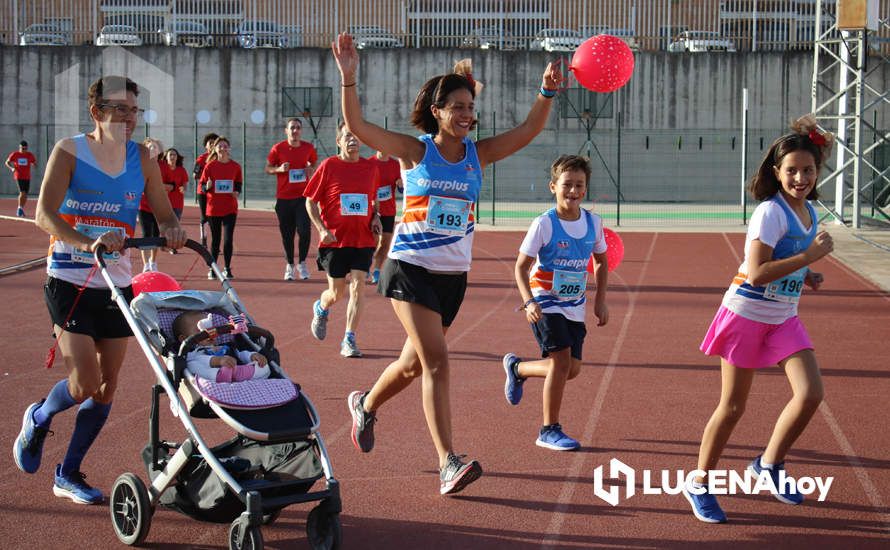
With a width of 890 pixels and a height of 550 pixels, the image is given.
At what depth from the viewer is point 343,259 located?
1028 centimetres

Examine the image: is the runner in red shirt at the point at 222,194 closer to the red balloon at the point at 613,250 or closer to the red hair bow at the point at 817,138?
the red balloon at the point at 613,250

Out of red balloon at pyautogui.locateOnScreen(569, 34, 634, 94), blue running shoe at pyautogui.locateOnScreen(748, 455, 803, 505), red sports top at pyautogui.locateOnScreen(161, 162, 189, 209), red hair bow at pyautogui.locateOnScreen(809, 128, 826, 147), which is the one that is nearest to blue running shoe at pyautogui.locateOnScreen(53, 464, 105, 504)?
blue running shoe at pyautogui.locateOnScreen(748, 455, 803, 505)

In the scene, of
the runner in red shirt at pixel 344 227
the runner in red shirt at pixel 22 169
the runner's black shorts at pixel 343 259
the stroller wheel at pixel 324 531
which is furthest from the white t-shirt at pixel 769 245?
the runner in red shirt at pixel 22 169

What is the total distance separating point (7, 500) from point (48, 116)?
115ft

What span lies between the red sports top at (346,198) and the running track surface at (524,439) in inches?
41.0

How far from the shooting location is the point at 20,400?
776cm

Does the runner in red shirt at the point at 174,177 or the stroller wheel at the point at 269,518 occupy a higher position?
the runner in red shirt at the point at 174,177

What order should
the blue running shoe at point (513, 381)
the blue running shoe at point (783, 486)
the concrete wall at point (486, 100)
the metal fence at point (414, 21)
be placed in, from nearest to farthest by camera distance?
1. the blue running shoe at point (783, 486)
2. the blue running shoe at point (513, 381)
3. the concrete wall at point (486, 100)
4. the metal fence at point (414, 21)

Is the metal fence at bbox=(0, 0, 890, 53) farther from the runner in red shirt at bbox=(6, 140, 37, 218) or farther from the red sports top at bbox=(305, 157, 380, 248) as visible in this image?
the red sports top at bbox=(305, 157, 380, 248)

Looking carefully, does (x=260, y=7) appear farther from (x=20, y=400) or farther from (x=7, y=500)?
(x=7, y=500)

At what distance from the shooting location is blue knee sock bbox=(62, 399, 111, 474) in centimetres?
545

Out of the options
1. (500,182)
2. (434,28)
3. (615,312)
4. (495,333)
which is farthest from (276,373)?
(434,28)

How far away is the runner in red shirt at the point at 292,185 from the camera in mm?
15352

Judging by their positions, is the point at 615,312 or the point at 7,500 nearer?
the point at 7,500
